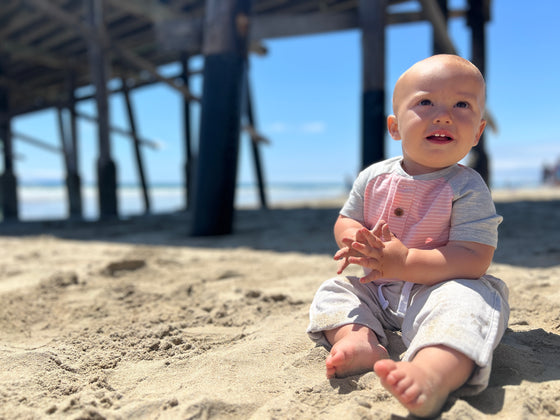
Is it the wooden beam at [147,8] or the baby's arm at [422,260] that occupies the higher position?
the wooden beam at [147,8]

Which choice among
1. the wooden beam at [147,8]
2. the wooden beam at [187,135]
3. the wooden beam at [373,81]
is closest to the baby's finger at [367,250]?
the wooden beam at [373,81]

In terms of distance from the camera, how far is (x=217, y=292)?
219 centimetres

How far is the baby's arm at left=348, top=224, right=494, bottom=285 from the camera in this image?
1192 mm

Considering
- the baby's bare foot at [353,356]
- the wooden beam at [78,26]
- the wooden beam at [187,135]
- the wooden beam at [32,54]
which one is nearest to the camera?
the baby's bare foot at [353,356]

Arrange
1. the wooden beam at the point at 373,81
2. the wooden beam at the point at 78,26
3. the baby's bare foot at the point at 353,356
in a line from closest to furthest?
the baby's bare foot at the point at 353,356, the wooden beam at the point at 373,81, the wooden beam at the point at 78,26

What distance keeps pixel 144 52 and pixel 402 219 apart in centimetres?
872

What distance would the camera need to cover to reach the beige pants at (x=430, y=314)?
106 cm

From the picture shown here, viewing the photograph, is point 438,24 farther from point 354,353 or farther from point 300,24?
point 354,353

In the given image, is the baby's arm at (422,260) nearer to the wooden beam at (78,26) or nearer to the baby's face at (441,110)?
the baby's face at (441,110)

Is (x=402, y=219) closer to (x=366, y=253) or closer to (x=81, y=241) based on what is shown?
(x=366, y=253)

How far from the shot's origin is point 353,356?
1201mm

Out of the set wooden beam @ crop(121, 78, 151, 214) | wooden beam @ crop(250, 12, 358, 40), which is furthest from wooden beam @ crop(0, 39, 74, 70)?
wooden beam @ crop(250, 12, 358, 40)

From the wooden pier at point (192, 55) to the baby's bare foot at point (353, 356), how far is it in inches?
96.5

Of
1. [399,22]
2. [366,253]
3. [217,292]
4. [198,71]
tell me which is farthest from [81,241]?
[198,71]
